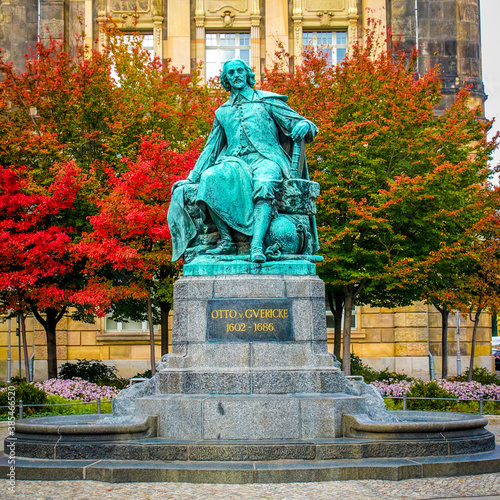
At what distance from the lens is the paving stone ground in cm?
741

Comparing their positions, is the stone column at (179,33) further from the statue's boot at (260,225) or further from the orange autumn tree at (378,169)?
the statue's boot at (260,225)

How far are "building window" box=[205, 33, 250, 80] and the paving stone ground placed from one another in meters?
25.1

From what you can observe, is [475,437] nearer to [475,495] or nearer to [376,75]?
[475,495]

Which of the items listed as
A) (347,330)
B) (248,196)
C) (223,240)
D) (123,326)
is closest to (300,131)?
(248,196)

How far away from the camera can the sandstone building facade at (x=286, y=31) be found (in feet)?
101

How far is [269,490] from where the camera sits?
7.69 metres

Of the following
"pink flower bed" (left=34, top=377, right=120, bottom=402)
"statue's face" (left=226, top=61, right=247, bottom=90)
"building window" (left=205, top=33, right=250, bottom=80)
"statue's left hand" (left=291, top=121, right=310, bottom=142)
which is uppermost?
"building window" (left=205, top=33, right=250, bottom=80)

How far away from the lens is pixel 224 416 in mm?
9289

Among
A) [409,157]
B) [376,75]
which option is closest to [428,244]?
[409,157]

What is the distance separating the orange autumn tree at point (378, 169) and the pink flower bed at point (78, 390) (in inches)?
246

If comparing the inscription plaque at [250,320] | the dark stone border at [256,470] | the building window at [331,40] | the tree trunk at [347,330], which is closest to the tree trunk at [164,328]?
the tree trunk at [347,330]

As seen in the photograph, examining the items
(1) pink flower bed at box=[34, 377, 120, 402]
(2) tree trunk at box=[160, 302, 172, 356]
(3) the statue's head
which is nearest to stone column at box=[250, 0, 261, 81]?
(2) tree trunk at box=[160, 302, 172, 356]

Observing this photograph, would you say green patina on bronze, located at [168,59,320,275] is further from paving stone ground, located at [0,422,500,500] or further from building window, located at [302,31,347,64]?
building window, located at [302,31,347,64]

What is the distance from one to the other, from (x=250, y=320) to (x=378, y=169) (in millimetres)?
12310
